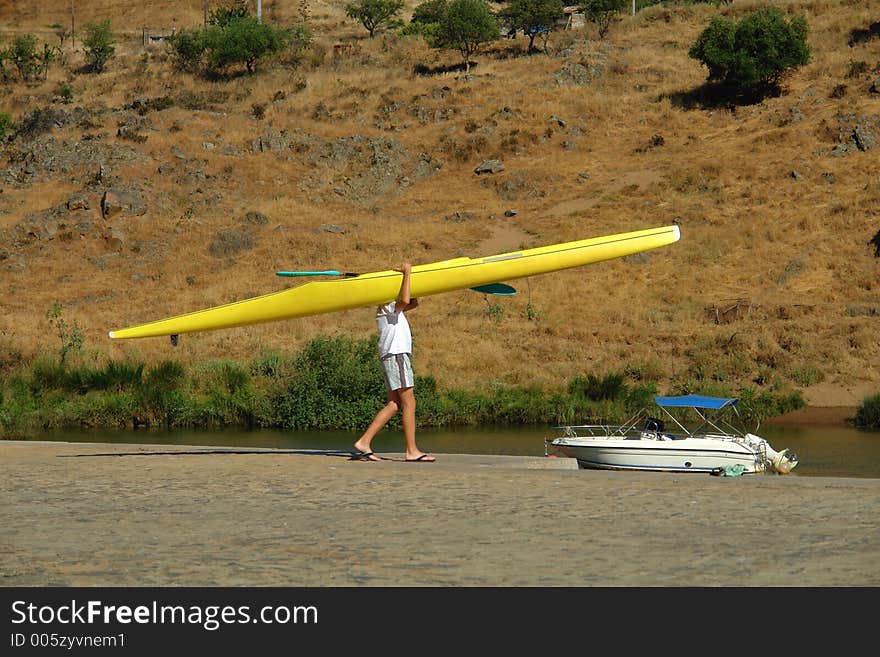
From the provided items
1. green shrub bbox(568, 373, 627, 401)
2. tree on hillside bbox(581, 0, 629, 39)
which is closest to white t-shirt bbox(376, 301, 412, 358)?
green shrub bbox(568, 373, 627, 401)

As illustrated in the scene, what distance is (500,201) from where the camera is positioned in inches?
2002

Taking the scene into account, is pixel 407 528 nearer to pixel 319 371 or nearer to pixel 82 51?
pixel 319 371

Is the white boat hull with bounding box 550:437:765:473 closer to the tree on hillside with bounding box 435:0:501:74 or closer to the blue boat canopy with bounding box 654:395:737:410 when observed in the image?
the blue boat canopy with bounding box 654:395:737:410

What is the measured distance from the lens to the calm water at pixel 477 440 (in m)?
19.8

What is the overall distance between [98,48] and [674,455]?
6873cm

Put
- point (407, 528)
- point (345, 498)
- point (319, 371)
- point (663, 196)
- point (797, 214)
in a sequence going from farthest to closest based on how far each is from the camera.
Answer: point (663, 196) → point (797, 214) → point (319, 371) → point (345, 498) → point (407, 528)

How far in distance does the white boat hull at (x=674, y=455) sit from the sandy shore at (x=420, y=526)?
382 centimetres

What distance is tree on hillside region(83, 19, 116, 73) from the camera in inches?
3017

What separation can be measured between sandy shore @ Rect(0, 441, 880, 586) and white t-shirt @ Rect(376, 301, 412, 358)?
1.16 m

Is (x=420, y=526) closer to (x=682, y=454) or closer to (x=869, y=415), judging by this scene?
(x=682, y=454)

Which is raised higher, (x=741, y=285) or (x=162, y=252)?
(x=162, y=252)

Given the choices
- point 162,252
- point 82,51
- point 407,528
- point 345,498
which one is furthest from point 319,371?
point 82,51

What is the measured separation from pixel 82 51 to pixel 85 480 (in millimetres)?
78014

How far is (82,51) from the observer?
8325cm
